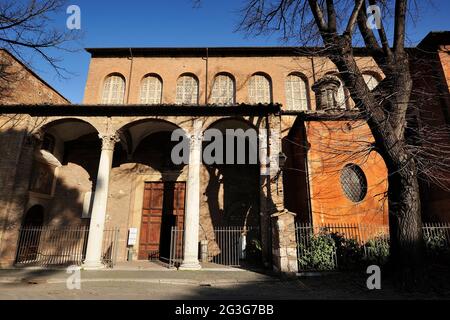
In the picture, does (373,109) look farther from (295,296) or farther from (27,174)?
(27,174)

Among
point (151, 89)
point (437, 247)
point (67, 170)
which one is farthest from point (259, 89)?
point (67, 170)

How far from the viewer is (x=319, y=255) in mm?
7809

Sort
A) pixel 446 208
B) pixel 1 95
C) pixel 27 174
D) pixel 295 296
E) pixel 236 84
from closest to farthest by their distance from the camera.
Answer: pixel 295 296 < pixel 446 208 < pixel 27 174 < pixel 1 95 < pixel 236 84

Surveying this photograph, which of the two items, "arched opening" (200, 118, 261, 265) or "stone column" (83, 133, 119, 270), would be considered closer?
"stone column" (83, 133, 119, 270)

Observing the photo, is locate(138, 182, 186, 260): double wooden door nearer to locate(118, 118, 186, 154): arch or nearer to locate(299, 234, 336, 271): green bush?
locate(118, 118, 186, 154): arch

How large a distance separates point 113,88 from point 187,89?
456 cm

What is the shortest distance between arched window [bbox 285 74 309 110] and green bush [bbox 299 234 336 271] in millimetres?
8702

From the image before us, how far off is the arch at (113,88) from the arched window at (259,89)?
7.70 m

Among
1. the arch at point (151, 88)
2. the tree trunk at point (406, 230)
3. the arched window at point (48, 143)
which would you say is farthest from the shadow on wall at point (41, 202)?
the tree trunk at point (406, 230)

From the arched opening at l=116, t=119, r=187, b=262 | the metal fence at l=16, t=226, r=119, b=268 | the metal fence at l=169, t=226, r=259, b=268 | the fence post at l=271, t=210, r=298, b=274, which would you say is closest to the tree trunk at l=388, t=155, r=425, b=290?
the fence post at l=271, t=210, r=298, b=274

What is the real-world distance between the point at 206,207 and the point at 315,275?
6200mm

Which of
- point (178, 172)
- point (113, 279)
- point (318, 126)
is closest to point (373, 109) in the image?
point (318, 126)

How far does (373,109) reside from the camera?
242 inches

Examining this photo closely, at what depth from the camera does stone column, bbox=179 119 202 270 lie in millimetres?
8688
